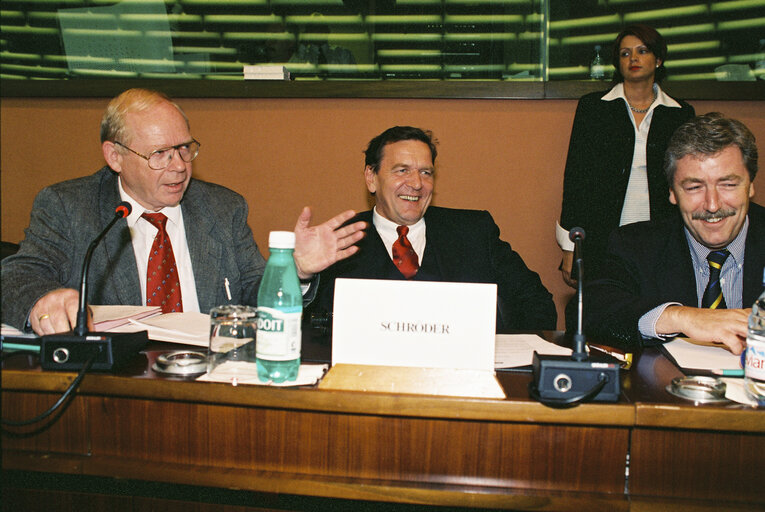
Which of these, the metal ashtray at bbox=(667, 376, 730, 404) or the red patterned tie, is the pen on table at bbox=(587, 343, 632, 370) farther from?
the red patterned tie

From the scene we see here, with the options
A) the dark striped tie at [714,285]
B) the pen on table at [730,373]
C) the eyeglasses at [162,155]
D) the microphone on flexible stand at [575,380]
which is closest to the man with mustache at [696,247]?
the dark striped tie at [714,285]

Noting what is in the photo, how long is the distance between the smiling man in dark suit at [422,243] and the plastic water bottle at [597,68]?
1.24 metres

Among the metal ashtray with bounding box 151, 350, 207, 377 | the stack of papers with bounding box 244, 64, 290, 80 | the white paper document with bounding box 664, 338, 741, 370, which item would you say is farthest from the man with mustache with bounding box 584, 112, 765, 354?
the stack of papers with bounding box 244, 64, 290, 80

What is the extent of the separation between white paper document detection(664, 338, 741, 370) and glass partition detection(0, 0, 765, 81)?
199 centimetres

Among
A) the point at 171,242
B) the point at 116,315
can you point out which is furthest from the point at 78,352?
the point at 171,242

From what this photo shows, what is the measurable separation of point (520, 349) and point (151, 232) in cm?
123

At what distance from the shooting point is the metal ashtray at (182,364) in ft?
3.61

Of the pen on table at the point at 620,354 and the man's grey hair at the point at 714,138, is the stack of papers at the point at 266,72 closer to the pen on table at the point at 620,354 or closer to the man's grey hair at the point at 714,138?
the man's grey hair at the point at 714,138

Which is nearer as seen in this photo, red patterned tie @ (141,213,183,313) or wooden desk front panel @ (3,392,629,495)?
wooden desk front panel @ (3,392,629,495)

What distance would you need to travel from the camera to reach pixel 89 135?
3.15m

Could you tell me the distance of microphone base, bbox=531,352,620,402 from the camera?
38.8 inches

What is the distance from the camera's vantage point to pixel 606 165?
102 inches

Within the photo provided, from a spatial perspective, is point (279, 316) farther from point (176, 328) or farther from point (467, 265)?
point (467, 265)

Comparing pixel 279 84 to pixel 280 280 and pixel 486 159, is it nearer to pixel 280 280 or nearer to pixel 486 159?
pixel 486 159
